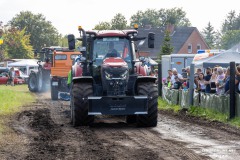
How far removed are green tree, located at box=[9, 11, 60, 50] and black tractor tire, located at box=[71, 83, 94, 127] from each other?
10310 cm

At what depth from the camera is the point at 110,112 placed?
17.2 m

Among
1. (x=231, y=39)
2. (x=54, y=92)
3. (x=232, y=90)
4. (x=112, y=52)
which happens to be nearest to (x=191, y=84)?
(x=232, y=90)

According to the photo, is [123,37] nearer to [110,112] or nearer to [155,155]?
[110,112]

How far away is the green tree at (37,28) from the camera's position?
396 feet

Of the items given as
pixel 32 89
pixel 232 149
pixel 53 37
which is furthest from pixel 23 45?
pixel 232 149

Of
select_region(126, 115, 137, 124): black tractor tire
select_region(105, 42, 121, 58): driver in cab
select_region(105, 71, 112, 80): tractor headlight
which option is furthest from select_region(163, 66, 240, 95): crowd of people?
select_region(105, 71, 112, 80): tractor headlight

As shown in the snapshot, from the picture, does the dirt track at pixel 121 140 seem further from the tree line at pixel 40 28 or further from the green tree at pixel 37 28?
the green tree at pixel 37 28

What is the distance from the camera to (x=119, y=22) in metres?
108

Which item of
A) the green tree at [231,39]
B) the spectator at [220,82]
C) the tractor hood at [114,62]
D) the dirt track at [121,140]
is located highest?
the green tree at [231,39]

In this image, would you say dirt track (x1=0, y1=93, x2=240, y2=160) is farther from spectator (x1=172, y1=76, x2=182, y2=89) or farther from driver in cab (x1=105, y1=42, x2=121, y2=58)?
spectator (x1=172, y1=76, x2=182, y2=89)

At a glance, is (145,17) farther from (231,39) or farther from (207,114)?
(207,114)

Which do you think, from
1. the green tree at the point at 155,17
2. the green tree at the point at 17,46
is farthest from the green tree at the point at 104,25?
the green tree at the point at 155,17

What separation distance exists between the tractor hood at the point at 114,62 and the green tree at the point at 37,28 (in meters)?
103

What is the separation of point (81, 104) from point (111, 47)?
2.28 meters
